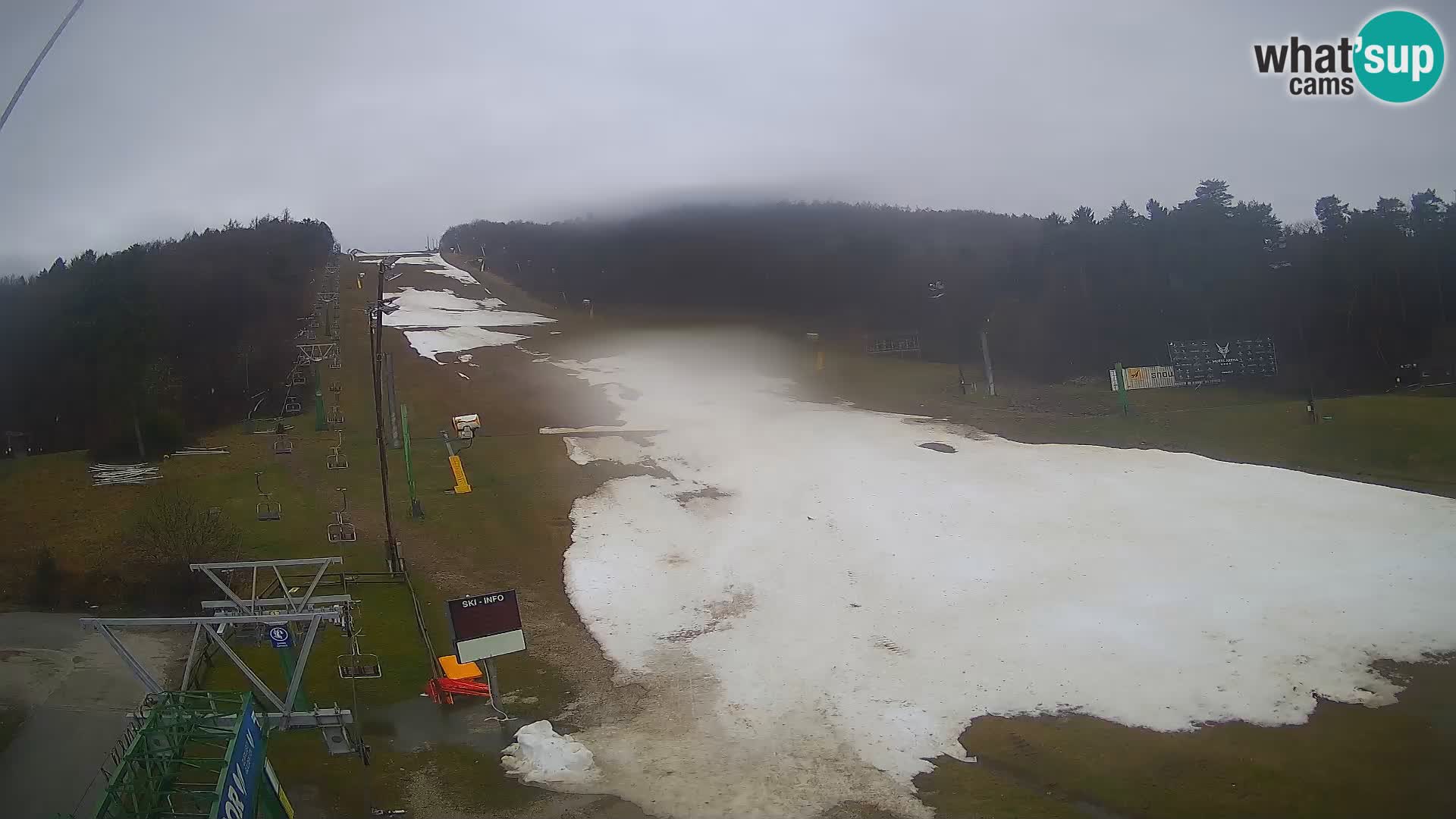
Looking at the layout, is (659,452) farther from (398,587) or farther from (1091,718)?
(1091,718)

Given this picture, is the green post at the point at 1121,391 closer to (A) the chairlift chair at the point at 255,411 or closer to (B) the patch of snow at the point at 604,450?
(B) the patch of snow at the point at 604,450

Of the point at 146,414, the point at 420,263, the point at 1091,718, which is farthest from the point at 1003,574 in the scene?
the point at 420,263

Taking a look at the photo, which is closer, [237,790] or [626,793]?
[237,790]

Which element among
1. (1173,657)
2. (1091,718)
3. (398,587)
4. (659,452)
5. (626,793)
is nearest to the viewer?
(626,793)

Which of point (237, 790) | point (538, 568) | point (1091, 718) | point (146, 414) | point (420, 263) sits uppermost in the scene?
point (420, 263)

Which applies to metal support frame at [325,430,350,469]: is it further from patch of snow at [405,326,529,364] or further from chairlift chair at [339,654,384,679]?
chairlift chair at [339,654,384,679]

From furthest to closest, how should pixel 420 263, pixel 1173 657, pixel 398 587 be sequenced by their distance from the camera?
pixel 420 263
pixel 398 587
pixel 1173 657
